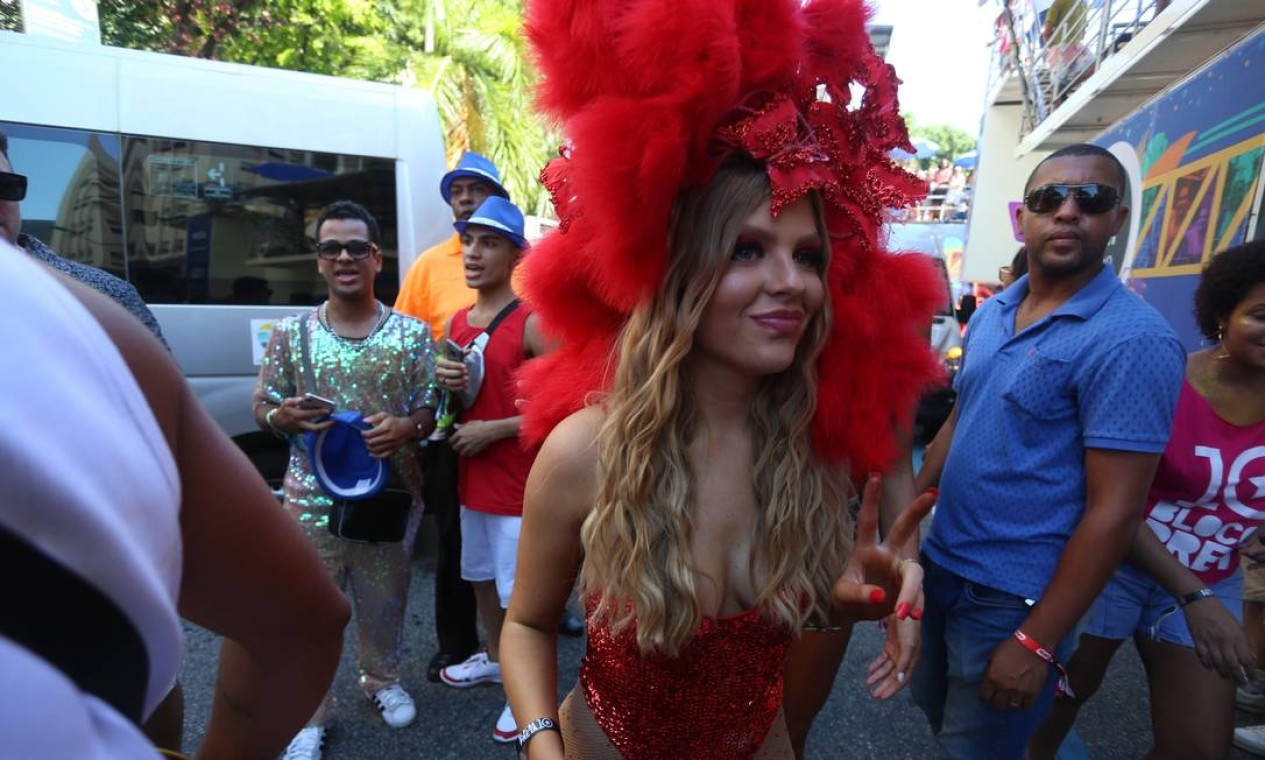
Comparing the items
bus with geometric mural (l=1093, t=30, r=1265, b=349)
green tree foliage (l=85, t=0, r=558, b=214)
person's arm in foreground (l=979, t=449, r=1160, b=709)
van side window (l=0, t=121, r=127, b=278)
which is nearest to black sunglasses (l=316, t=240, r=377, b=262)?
van side window (l=0, t=121, r=127, b=278)

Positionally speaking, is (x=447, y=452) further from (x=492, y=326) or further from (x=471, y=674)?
(x=471, y=674)

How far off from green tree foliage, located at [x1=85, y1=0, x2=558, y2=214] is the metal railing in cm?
719

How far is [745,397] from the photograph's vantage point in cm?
147

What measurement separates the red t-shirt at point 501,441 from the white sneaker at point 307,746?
102cm

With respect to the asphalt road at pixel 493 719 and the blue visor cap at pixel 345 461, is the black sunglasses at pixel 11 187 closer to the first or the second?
the blue visor cap at pixel 345 461

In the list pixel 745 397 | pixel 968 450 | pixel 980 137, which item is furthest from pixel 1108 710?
pixel 980 137

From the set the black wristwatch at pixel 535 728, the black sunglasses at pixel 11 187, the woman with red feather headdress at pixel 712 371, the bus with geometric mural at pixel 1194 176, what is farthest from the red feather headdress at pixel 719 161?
the bus with geometric mural at pixel 1194 176

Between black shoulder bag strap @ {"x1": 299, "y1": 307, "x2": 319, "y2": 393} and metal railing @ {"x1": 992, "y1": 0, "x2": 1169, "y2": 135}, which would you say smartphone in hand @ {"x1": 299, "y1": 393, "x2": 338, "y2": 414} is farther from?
metal railing @ {"x1": 992, "y1": 0, "x2": 1169, "y2": 135}

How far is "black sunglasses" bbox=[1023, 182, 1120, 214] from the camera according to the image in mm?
1959

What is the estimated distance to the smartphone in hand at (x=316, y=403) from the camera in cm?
258

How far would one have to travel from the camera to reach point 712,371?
1.43 metres

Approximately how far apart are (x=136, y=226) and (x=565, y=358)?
334 centimetres

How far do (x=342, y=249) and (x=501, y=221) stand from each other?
2.14ft

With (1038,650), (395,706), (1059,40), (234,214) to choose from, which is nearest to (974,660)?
(1038,650)
